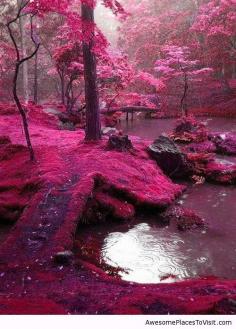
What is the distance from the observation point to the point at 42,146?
12758 mm

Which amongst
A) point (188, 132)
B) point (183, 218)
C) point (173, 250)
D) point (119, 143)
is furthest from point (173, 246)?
point (188, 132)

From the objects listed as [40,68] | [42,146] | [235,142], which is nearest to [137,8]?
[40,68]

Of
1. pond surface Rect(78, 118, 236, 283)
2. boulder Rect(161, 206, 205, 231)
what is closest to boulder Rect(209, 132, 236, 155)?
pond surface Rect(78, 118, 236, 283)

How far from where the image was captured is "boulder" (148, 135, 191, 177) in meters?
12.6

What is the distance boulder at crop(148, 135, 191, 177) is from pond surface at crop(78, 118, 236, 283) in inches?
83.7

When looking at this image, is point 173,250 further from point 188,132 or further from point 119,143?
point 188,132

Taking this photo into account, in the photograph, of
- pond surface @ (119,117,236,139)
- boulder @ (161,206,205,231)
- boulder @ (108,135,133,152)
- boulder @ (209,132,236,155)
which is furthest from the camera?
pond surface @ (119,117,236,139)

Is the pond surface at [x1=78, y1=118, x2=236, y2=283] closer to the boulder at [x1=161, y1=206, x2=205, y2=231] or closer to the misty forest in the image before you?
the misty forest

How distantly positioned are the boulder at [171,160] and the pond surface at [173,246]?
213 cm

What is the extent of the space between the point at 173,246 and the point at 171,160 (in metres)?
4.98

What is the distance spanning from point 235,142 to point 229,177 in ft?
13.1

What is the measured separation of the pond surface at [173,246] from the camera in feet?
23.0

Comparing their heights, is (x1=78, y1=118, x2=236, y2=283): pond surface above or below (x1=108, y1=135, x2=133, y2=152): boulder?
below
